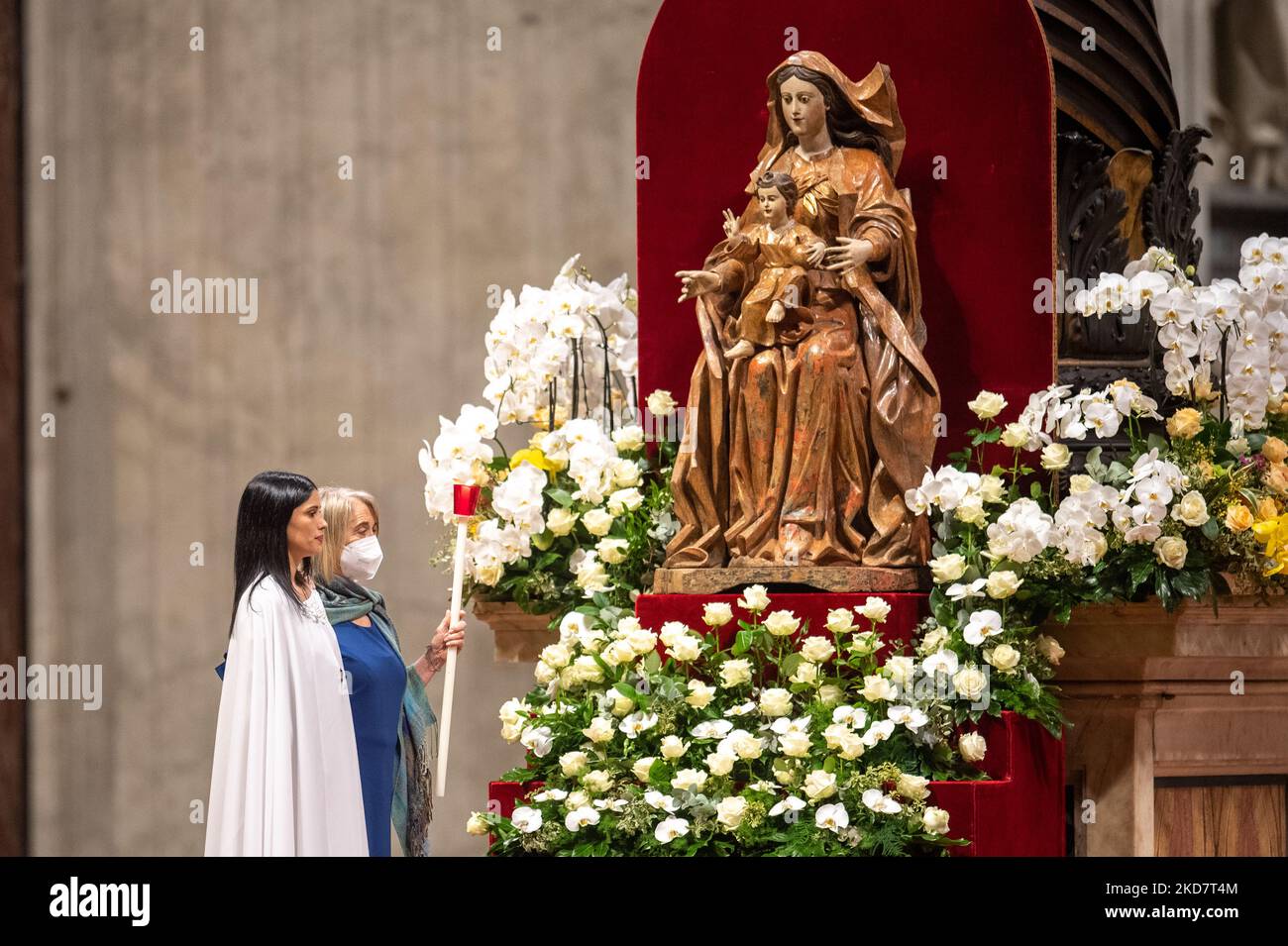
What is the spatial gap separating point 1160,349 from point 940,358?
105 cm

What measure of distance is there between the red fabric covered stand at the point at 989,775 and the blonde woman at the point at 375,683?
28cm

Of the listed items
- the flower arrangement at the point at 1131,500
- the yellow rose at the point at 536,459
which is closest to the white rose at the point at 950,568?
the flower arrangement at the point at 1131,500

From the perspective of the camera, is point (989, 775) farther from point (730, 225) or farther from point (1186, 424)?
point (730, 225)

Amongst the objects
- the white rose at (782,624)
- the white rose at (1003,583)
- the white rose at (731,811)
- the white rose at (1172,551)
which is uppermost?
the white rose at (1172,551)

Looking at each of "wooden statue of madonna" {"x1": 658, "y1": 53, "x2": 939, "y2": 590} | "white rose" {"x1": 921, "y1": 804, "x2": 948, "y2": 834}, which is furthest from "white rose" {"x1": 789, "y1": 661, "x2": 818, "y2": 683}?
"white rose" {"x1": 921, "y1": 804, "x2": 948, "y2": 834}

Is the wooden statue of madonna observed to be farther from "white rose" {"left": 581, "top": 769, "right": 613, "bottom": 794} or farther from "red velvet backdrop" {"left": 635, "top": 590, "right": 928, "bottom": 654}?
"white rose" {"left": 581, "top": 769, "right": 613, "bottom": 794}

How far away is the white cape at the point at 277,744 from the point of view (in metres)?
4.33

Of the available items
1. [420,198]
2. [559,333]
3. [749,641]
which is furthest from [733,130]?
[420,198]

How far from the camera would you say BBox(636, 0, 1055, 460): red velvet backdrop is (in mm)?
5430

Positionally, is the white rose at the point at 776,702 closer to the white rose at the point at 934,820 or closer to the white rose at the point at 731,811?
the white rose at the point at 731,811

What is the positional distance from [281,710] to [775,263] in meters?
1.72

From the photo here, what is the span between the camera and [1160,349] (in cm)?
620

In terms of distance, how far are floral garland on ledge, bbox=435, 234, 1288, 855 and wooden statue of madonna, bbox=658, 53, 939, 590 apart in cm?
18

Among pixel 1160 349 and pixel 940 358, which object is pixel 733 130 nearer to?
pixel 940 358
